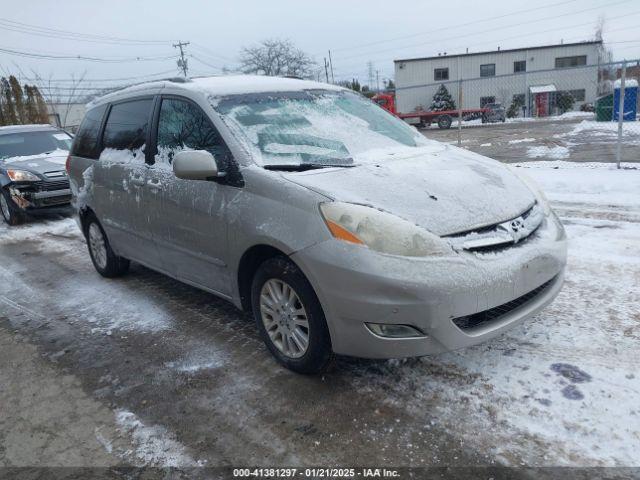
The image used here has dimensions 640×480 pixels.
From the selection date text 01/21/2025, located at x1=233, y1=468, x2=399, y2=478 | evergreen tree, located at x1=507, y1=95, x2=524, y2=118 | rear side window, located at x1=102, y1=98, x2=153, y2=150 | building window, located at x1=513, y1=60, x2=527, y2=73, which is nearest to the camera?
date text 01/21/2025, located at x1=233, y1=468, x2=399, y2=478

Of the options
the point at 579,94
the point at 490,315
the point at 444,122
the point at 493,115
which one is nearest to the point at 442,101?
the point at 493,115

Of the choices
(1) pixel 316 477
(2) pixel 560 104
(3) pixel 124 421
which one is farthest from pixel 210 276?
(2) pixel 560 104

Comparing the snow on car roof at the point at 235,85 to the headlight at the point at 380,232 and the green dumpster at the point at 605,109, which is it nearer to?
the headlight at the point at 380,232

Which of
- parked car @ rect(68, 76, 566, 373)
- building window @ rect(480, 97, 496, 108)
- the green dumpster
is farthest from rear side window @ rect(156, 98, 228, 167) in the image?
building window @ rect(480, 97, 496, 108)

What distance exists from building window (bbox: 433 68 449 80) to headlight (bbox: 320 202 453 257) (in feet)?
140

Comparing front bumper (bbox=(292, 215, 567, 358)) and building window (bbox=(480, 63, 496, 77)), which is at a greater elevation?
building window (bbox=(480, 63, 496, 77))

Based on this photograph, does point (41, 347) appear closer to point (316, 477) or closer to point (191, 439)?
point (191, 439)

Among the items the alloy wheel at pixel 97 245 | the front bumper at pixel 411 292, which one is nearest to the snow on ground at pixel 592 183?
the front bumper at pixel 411 292

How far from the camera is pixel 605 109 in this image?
24766 millimetres

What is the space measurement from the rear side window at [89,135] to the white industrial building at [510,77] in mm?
35719

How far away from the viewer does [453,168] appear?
3.50m

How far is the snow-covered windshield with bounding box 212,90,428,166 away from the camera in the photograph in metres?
3.40

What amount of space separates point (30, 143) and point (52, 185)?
1700mm

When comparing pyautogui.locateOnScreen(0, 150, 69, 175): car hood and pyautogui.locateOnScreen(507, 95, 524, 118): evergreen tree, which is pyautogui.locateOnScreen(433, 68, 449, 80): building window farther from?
pyautogui.locateOnScreen(0, 150, 69, 175): car hood
